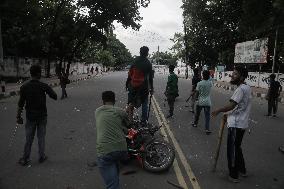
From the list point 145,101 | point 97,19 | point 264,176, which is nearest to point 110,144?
point 264,176

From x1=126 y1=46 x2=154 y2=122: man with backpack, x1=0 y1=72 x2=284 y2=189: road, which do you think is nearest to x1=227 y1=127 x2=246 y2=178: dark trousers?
x1=0 y1=72 x2=284 y2=189: road

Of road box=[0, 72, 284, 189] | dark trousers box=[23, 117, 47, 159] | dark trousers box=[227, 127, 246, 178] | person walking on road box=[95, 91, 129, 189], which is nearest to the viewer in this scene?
person walking on road box=[95, 91, 129, 189]

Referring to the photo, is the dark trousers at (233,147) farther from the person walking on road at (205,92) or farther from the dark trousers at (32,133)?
the person walking on road at (205,92)

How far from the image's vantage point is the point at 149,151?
7121mm

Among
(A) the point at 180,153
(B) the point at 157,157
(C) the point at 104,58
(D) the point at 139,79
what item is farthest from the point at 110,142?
(C) the point at 104,58

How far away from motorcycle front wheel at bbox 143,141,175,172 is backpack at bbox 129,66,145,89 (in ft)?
8.76

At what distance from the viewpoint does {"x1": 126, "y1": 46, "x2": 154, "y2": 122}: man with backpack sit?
9.50m

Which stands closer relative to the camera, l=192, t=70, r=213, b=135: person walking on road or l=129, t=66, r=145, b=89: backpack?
l=129, t=66, r=145, b=89: backpack

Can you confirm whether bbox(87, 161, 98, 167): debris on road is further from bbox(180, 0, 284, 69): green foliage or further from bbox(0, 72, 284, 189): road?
bbox(180, 0, 284, 69): green foliage

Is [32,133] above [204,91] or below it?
below

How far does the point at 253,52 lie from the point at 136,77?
2987 cm

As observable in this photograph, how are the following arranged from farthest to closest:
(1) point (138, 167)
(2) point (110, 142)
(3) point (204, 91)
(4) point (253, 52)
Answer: (4) point (253, 52) → (3) point (204, 91) → (1) point (138, 167) → (2) point (110, 142)

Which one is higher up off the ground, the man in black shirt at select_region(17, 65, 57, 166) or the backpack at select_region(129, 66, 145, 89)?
the backpack at select_region(129, 66, 145, 89)

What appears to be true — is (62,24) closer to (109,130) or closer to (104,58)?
(109,130)
